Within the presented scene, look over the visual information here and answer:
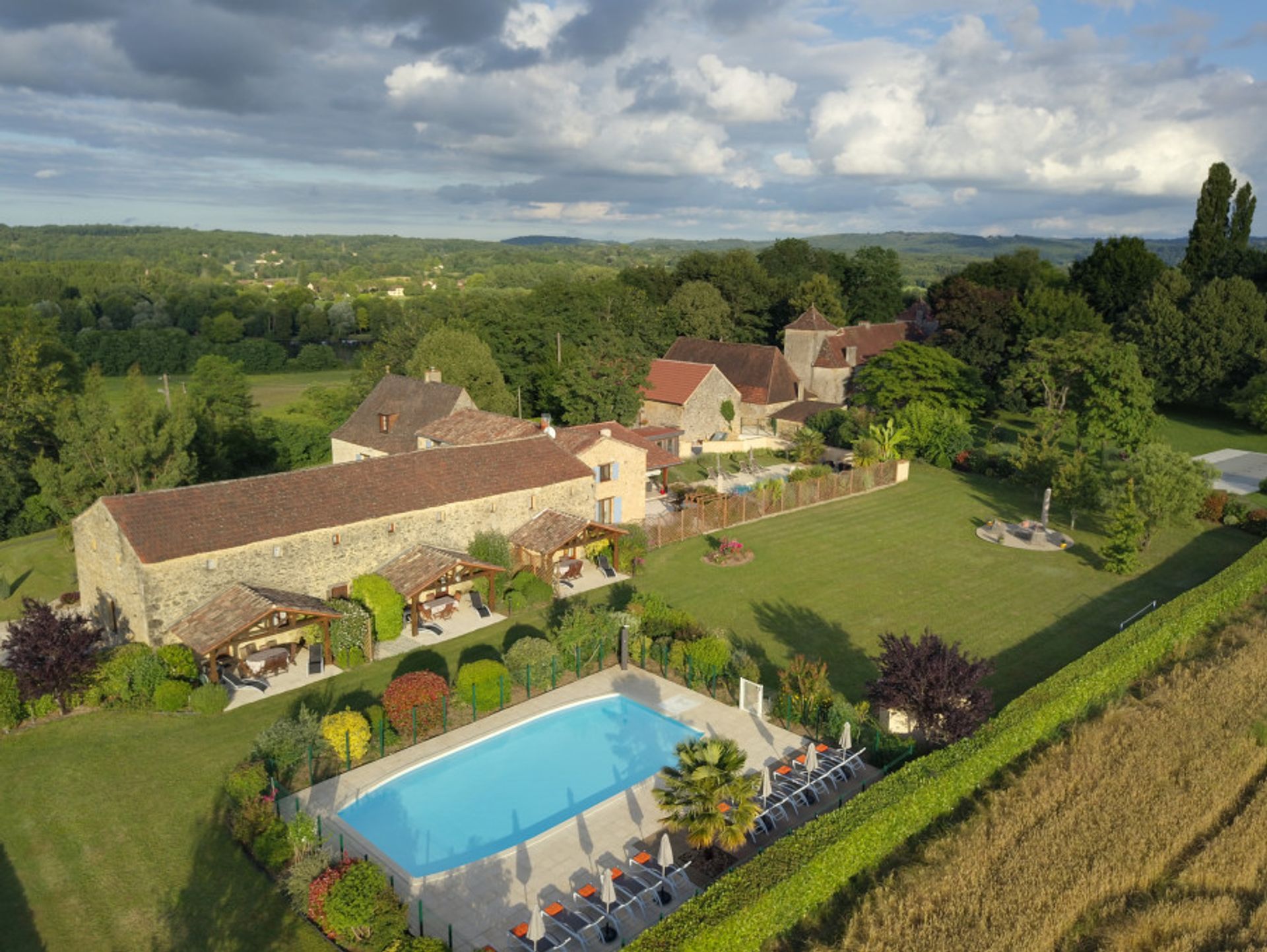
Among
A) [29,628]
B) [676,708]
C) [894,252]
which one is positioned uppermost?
[894,252]

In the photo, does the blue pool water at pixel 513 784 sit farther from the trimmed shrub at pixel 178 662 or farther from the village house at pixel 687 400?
the village house at pixel 687 400

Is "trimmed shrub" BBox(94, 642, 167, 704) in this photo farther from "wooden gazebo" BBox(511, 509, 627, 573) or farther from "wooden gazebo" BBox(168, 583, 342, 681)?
"wooden gazebo" BBox(511, 509, 627, 573)

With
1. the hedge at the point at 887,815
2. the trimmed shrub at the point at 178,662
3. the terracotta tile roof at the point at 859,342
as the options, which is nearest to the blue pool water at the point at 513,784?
the hedge at the point at 887,815

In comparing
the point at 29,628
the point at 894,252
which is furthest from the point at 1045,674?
the point at 894,252

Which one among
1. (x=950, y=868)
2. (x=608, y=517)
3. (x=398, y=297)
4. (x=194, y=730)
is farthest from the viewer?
(x=398, y=297)

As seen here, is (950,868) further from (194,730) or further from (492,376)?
(492,376)

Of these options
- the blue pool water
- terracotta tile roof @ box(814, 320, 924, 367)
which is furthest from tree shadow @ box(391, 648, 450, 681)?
terracotta tile roof @ box(814, 320, 924, 367)

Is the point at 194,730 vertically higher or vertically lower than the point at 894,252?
lower
